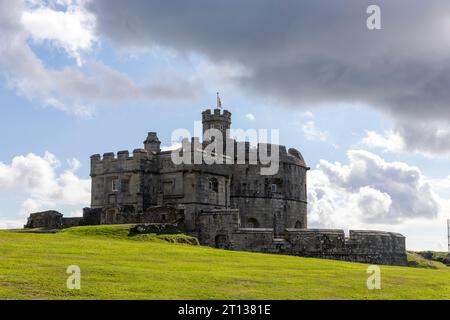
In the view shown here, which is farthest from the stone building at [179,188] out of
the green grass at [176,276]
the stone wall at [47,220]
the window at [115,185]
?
the green grass at [176,276]

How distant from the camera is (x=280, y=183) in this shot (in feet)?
222

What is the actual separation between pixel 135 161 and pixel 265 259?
25352mm

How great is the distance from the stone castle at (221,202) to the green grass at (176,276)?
45.8ft

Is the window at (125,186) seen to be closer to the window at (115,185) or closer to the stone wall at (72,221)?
the window at (115,185)

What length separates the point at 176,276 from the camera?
23656mm

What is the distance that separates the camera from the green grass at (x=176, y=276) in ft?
67.7

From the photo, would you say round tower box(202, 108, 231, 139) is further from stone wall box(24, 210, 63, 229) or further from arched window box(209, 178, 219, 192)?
stone wall box(24, 210, 63, 229)

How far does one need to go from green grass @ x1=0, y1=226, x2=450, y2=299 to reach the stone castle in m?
13.9

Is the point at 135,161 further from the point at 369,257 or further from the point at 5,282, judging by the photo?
the point at 5,282

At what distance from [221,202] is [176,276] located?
33034 mm

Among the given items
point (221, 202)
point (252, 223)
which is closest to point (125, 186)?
point (221, 202)

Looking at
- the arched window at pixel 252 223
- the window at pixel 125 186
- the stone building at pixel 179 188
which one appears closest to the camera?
the stone building at pixel 179 188

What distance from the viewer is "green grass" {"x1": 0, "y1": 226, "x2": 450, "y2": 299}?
2062 cm

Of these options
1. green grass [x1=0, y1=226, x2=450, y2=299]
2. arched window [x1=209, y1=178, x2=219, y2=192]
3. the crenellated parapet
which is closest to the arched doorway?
arched window [x1=209, y1=178, x2=219, y2=192]
